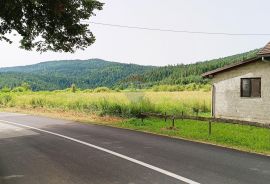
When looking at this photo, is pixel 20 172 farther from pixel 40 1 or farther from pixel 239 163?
pixel 40 1

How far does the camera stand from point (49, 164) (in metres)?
10.0

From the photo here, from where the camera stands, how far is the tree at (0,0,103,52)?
666 inches

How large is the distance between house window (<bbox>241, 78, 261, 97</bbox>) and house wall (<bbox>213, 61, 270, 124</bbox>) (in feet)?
0.78

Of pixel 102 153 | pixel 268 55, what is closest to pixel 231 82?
pixel 268 55

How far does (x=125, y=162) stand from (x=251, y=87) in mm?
14549

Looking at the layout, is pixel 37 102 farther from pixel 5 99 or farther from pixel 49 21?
pixel 49 21

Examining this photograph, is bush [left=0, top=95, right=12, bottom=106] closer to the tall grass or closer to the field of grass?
the field of grass

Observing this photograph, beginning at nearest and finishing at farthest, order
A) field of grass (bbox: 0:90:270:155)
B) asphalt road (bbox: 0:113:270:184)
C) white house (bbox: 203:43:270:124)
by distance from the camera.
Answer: asphalt road (bbox: 0:113:270:184)
field of grass (bbox: 0:90:270:155)
white house (bbox: 203:43:270:124)

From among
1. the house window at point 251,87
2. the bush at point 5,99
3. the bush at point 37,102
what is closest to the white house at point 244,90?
the house window at point 251,87

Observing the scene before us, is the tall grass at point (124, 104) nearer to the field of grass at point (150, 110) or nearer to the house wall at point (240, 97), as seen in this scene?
the field of grass at point (150, 110)

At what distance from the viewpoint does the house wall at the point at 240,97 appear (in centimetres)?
2156

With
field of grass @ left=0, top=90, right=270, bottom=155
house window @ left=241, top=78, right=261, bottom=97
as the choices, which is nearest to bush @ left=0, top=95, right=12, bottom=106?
field of grass @ left=0, top=90, right=270, bottom=155

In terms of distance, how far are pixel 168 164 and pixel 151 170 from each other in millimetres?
865

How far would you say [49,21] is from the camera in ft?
63.6
